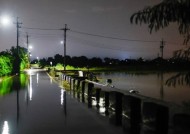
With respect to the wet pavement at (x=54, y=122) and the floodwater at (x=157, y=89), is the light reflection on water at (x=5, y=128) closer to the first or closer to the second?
the wet pavement at (x=54, y=122)

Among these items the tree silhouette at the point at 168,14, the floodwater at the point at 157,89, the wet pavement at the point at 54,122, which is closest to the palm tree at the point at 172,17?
the tree silhouette at the point at 168,14

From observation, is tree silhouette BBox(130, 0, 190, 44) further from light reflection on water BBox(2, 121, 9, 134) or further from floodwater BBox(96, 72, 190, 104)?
floodwater BBox(96, 72, 190, 104)

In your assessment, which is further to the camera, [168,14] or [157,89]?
[157,89]

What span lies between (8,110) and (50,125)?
494cm

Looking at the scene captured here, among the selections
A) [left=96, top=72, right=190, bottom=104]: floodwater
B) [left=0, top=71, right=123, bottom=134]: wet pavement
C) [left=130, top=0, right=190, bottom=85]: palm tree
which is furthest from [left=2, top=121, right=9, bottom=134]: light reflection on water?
[left=96, top=72, right=190, bottom=104]: floodwater

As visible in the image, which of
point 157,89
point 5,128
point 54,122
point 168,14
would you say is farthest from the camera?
point 157,89

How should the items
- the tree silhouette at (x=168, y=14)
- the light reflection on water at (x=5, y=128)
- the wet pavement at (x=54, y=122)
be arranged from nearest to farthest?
the tree silhouette at (x=168, y=14) → the light reflection on water at (x=5, y=128) → the wet pavement at (x=54, y=122)

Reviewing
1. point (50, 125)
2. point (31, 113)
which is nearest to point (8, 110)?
point (31, 113)

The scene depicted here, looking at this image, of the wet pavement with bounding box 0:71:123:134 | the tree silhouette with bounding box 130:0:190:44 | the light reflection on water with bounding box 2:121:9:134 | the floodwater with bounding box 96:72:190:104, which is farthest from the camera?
the floodwater with bounding box 96:72:190:104

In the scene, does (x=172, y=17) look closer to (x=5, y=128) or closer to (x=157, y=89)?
(x=5, y=128)

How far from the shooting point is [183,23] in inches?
243

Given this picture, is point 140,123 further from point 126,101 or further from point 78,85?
point 78,85

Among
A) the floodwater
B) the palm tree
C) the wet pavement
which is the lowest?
the floodwater

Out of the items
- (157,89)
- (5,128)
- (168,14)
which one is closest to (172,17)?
(168,14)
